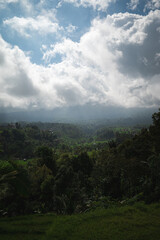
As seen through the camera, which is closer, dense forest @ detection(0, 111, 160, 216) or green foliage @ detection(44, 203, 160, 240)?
green foliage @ detection(44, 203, 160, 240)

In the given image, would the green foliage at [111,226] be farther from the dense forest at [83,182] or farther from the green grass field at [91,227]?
the dense forest at [83,182]

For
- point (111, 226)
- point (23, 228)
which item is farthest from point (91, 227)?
point (23, 228)

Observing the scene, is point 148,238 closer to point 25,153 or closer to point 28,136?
point 25,153

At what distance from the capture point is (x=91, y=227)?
5391 millimetres

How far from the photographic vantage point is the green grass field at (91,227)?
4.76 meters

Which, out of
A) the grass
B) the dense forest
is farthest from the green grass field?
the dense forest

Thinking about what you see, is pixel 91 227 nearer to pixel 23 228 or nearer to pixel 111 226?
pixel 111 226

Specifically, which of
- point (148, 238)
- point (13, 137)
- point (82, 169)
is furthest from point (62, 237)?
point (13, 137)

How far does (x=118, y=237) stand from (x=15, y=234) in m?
3.54

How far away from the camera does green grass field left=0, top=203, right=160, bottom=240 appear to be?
4758 millimetres

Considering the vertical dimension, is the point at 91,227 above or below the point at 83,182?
above

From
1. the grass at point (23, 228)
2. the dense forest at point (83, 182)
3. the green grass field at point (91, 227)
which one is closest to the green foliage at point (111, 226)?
the green grass field at point (91, 227)

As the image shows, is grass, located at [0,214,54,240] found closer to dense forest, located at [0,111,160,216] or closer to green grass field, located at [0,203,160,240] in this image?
green grass field, located at [0,203,160,240]

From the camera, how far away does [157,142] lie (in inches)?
582
